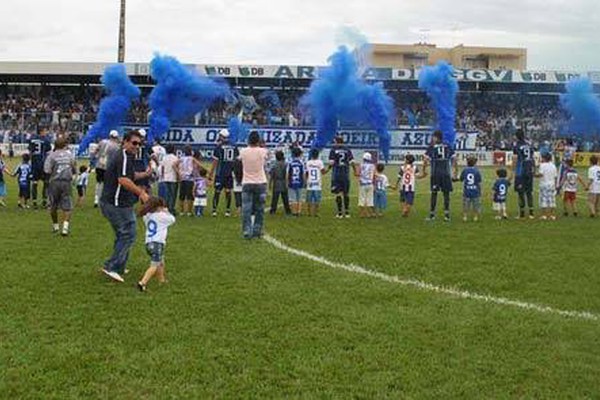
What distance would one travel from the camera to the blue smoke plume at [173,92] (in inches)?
1190

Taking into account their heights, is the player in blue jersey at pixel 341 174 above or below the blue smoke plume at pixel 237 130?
below

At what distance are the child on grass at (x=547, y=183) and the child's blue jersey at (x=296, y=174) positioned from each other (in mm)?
5149

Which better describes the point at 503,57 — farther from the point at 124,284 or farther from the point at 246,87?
the point at 124,284

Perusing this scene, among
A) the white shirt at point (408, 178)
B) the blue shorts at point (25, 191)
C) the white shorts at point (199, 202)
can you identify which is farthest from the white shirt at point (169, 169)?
the white shirt at point (408, 178)

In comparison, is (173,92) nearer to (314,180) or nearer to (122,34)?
(122,34)

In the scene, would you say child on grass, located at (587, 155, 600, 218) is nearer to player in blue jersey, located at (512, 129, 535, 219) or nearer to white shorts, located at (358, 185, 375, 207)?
player in blue jersey, located at (512, 129, 535, 219)

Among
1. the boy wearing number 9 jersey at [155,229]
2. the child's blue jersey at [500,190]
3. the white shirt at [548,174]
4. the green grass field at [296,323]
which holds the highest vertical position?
the white shirt at [548,174]

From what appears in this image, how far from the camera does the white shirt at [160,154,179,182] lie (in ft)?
55.4

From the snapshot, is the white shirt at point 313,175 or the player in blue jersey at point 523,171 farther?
the white shirt at point 313,175

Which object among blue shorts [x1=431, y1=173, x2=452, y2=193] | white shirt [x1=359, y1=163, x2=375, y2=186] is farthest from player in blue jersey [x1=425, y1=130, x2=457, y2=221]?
white shirt [x1=359, y1=163, x2=375, y2=186]

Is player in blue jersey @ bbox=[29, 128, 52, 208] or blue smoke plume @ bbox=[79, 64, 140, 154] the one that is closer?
player in blue jersey @ bbox=[29, 128, 52, 208]

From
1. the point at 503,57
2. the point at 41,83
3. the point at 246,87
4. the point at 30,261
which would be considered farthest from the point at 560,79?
the point at 503,57

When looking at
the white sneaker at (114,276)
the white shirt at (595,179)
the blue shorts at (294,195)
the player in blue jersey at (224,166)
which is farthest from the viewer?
the white shirt at (595,179)

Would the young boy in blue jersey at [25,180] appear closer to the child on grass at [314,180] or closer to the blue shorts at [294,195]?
the blue shorts at [294,195]
